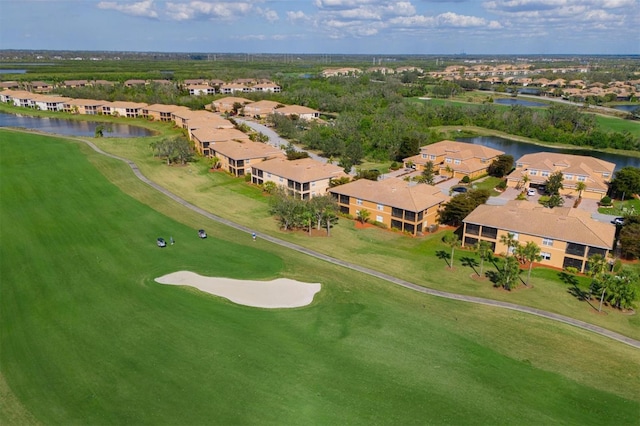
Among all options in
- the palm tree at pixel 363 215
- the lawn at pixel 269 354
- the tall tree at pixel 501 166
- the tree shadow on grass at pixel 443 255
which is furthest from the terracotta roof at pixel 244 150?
the tree shadow on grass at pixel 443 255

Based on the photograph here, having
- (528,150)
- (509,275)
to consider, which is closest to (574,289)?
(509,275)

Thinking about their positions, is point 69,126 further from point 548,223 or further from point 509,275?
point 509,275

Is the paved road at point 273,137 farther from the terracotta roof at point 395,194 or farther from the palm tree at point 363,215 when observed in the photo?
the palm tree at point 363,215

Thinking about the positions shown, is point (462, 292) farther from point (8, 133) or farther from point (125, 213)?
point (8, 133)

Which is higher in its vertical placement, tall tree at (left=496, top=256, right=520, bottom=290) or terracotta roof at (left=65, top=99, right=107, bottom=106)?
terracotta roof at (left=65, top=99, right=107, bottom=106)

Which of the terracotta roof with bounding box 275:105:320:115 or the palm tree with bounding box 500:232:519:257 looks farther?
the terracotta roof with bounding box 275:105:320:115

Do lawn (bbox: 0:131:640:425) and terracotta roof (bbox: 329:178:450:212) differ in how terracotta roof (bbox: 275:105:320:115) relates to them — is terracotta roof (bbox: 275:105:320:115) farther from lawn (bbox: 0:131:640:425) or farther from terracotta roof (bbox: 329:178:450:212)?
lawn (bbox: 0:131:640:425)

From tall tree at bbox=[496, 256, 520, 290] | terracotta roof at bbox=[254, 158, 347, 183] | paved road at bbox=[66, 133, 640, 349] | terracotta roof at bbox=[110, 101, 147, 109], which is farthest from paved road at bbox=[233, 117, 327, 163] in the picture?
tall tree at bbox=[496, 256, 520, 290]
